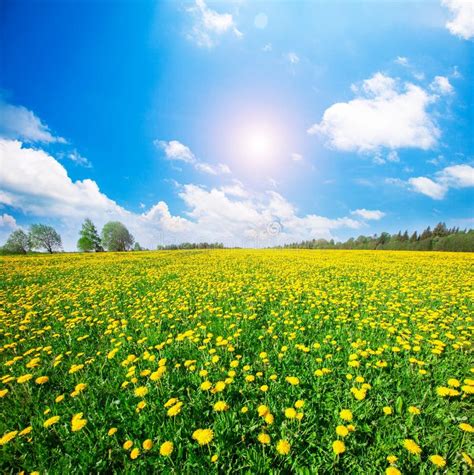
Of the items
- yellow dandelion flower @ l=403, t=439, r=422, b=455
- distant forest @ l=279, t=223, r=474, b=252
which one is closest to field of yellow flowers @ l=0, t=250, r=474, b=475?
yellow dandelion flower @ l=403, t=439, r=422, b=455

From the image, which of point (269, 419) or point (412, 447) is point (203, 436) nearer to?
point (269, 419)

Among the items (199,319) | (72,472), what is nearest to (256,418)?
(72,472)

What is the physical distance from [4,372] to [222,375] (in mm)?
3656

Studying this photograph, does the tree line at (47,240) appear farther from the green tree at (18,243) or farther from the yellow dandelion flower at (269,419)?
the yellow dandelion flower at (269,419)

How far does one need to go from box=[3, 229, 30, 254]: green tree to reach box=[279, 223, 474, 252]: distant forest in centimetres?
8612

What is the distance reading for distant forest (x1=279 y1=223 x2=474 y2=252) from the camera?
146ft

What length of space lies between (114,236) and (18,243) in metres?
21.5

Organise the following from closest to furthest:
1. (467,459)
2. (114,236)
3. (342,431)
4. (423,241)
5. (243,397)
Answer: (467,459) < (342,431) < (243,397) < (423,241) < (114,236)

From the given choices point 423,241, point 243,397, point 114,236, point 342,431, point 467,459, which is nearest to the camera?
point 467,459

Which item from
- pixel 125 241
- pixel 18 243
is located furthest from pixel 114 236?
pixel 18 243

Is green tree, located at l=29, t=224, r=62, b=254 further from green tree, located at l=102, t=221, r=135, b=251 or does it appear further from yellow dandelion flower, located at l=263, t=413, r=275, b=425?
yellow dandelion flower, located at l=263, t=413, r=275, b=425

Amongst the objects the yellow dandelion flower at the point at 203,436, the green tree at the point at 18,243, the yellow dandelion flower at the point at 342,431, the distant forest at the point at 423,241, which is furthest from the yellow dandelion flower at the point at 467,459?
the green tree at the point at 18,243

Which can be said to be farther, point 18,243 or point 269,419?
point 18,243

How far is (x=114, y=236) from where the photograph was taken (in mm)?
69812
